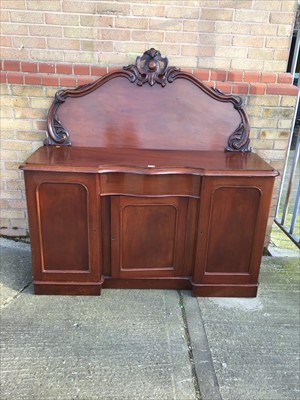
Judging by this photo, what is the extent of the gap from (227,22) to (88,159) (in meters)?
1.49

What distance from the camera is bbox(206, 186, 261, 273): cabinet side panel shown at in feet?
7.38

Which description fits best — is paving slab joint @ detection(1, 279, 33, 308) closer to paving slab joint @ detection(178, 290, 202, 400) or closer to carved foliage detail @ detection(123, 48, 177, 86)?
paving slab joint @ detection(178, 290, 202, 400)

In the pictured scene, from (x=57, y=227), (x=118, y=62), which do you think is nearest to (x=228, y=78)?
(x=118, y=62)

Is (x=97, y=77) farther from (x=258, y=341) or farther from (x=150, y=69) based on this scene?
(x=258, y=341)

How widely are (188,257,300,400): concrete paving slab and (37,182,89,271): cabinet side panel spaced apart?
918 millimetres

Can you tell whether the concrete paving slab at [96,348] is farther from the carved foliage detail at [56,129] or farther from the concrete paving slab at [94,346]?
the carved foliage detail at [56,129]

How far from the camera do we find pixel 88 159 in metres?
2.30

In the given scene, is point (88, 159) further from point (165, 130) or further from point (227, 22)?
point (227, 22)

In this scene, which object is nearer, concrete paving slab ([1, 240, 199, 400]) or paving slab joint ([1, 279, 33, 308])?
concrete paving slab ([1, 240, 199, 400])

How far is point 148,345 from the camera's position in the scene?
6.69 ft

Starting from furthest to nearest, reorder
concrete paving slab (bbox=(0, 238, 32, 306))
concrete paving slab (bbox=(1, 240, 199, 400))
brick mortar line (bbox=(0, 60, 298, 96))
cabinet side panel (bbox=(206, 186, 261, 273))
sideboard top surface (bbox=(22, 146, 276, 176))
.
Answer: brick mortar line (bbox=(0, 60, 298, 96)) → concrete paving slab (bbox=(0, 238, 32, 306)) → cabinet side panel (bbox=(206, 186, 261, 273)) → sideboard top surface (bbox=(22, 146, 276, 176)) → concrete paving slab (bbox=(1, 240, 199, 400))

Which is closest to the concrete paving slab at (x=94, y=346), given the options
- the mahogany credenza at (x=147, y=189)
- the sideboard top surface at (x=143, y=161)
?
the mahogany credenza at (x=147, y=189)

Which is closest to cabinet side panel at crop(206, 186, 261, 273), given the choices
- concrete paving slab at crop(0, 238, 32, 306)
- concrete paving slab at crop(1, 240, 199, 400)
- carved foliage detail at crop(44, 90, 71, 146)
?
concrete paving slab at crop(1, 240, 199, 400)

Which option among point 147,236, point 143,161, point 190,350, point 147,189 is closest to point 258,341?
point 190,350
